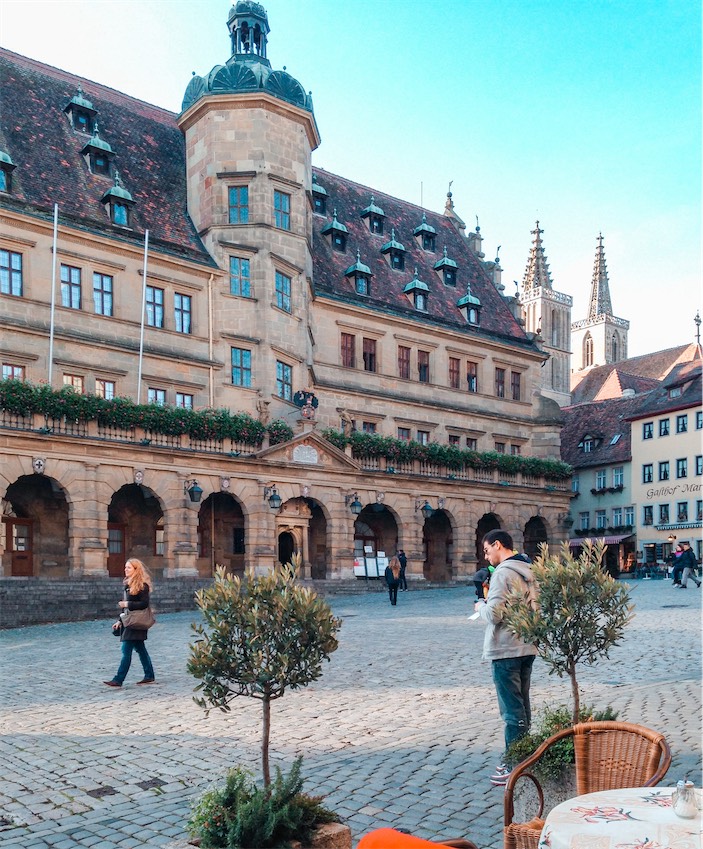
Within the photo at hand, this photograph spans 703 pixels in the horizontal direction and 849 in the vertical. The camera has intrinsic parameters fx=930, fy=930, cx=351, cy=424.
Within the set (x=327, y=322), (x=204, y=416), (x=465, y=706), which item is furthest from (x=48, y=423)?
(x=465, y=706)

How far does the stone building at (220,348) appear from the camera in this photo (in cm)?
3152

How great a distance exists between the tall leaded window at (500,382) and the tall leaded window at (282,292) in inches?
619

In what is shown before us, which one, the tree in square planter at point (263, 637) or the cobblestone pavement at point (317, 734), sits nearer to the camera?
the tree in square planter at point (263, 637)

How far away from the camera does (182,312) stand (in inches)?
1449

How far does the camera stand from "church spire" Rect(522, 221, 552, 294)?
116750 millimetres

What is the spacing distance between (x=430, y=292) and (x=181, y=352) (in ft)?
55.8

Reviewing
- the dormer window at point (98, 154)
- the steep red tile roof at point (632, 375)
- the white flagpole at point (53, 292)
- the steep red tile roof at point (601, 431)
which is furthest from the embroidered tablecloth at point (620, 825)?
the steep red tile roof at point (632, 375)

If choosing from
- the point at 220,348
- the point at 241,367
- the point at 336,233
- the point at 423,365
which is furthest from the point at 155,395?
the point at 423,365

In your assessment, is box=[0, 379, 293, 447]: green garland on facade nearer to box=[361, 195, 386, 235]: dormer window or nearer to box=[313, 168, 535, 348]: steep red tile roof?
box=[313, 168, 535, 348]: steep red tile roof

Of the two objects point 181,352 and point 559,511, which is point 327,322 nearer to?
point 181,352

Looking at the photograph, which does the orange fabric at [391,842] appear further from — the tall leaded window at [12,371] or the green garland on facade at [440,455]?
the green garland on facade at [440,455]

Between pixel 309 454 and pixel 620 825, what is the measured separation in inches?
1264

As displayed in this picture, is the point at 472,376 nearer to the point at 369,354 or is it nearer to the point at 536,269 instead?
the point at 369,354

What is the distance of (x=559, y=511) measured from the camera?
46.3m
